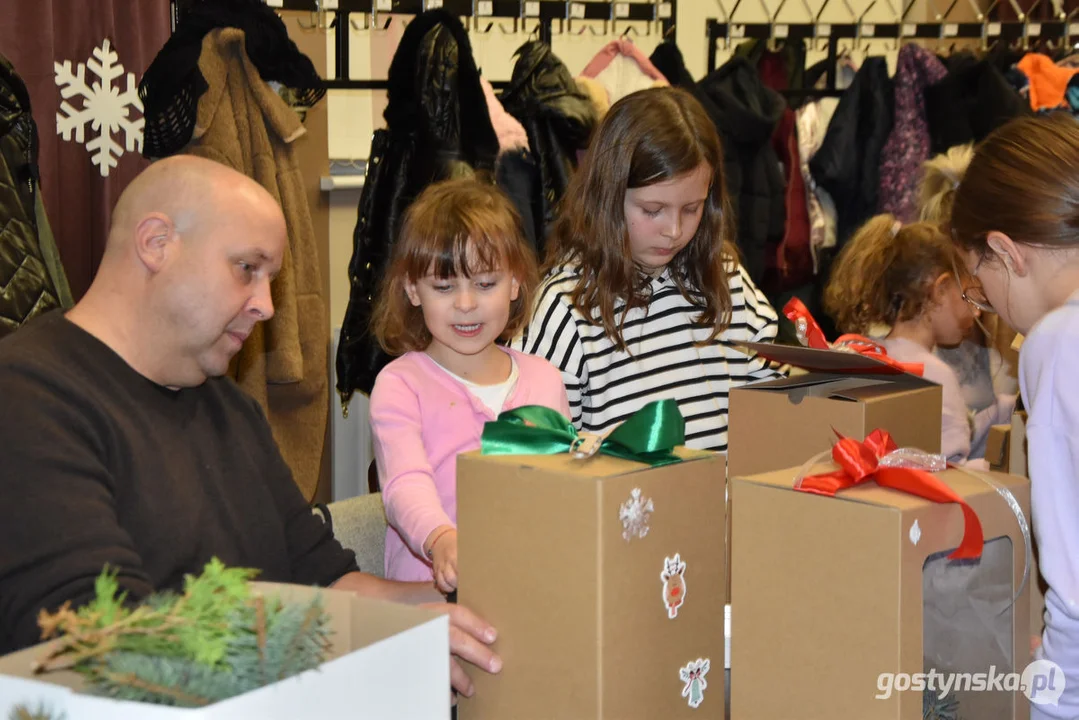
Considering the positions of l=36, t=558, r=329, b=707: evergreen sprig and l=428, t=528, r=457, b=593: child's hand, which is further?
l=428, t=528, r=457, b=593: child's hand

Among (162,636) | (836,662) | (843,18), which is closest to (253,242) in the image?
(162,636)

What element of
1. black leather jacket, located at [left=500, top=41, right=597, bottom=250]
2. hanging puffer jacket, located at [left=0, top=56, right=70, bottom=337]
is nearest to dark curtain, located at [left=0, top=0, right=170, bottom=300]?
hanging puffer jacket, located at [left=0, top=56, right=70, bottom=337]

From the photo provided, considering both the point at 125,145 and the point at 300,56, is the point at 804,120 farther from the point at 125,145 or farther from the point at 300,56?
the point at 125,145

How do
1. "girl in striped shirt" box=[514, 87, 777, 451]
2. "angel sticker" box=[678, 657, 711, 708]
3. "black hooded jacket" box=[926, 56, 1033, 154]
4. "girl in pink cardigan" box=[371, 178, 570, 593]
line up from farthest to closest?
1. "black hooded jacket" box=[926, 56, 1033, 154]
2. "girl in striped shirt" box=[514, 87, 777, 451]
3. "girl in pink cardigan" box=[371, 178, 570, 593]
4. "angel sticker" box=[678, 657, 711, 708]

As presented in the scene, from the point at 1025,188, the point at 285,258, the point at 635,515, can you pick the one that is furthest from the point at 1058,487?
the point at 285,258

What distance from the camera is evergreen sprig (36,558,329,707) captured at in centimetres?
78

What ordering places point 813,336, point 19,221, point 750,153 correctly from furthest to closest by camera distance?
point 750,153, point 19,221, point 813,336

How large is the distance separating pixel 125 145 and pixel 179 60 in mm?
315

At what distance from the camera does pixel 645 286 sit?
2.19 m

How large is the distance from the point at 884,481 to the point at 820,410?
310 millimetres

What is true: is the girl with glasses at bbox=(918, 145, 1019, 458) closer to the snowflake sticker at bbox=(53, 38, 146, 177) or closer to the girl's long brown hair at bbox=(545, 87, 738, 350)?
the girl's long brown hair at bbox=(545, 87, 738, 350)

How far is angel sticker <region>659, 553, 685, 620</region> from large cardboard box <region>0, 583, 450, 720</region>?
11.9 inches

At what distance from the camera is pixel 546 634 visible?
3.71 feet

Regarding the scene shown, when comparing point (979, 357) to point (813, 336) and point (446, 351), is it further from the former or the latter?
point (446, 351)
